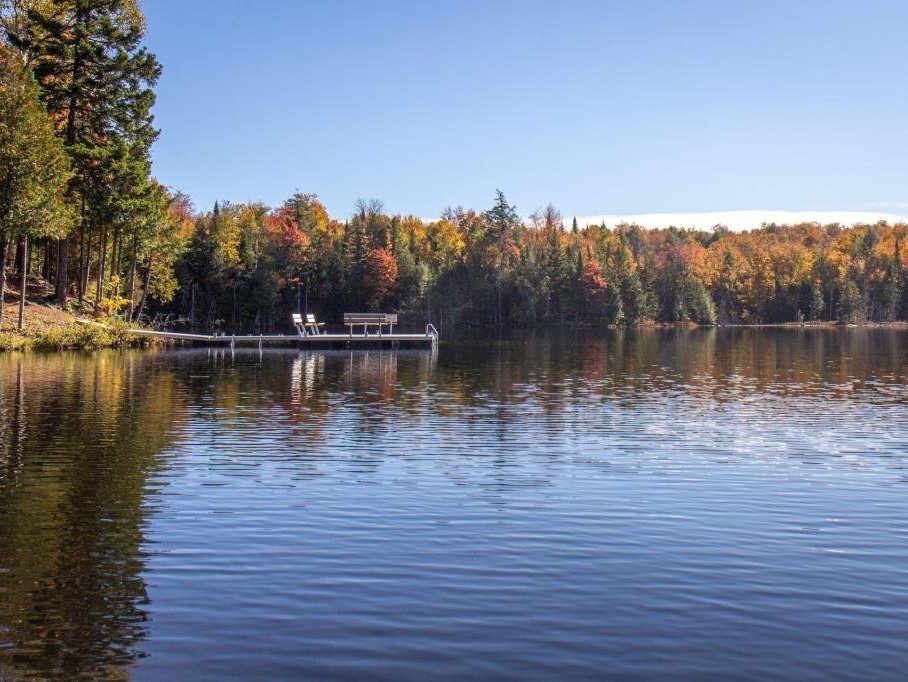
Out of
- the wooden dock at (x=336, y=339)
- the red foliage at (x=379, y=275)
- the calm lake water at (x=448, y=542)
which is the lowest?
the calm lake water at (x=448, y=542)

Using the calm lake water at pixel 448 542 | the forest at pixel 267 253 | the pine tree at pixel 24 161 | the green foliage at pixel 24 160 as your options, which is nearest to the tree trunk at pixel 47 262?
the forest at pixel 267 253

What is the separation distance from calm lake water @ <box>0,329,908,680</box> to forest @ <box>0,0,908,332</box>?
1146 inches

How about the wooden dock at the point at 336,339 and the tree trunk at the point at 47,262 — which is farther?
the wooden dock at the point at 336,339

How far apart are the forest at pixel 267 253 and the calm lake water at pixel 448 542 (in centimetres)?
2910

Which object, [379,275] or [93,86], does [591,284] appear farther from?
[93,86]

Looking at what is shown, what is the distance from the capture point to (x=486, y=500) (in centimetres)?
1569

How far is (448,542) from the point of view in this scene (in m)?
12.8

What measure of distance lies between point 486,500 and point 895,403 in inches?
869

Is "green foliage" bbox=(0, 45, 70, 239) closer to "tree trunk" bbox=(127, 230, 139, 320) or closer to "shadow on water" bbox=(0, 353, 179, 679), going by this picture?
"tree trunk" bbox=(127, 230, 139, 320)

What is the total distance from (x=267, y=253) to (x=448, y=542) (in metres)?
105

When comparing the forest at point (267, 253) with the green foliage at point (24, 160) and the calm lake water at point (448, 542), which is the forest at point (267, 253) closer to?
the green foliage at point (24, 160)

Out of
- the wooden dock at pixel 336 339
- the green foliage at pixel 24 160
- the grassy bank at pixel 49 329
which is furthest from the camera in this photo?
the wooden dock at pixel 336 339

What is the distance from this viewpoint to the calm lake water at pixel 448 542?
345 inches

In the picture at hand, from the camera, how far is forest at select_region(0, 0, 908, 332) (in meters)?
52.1
